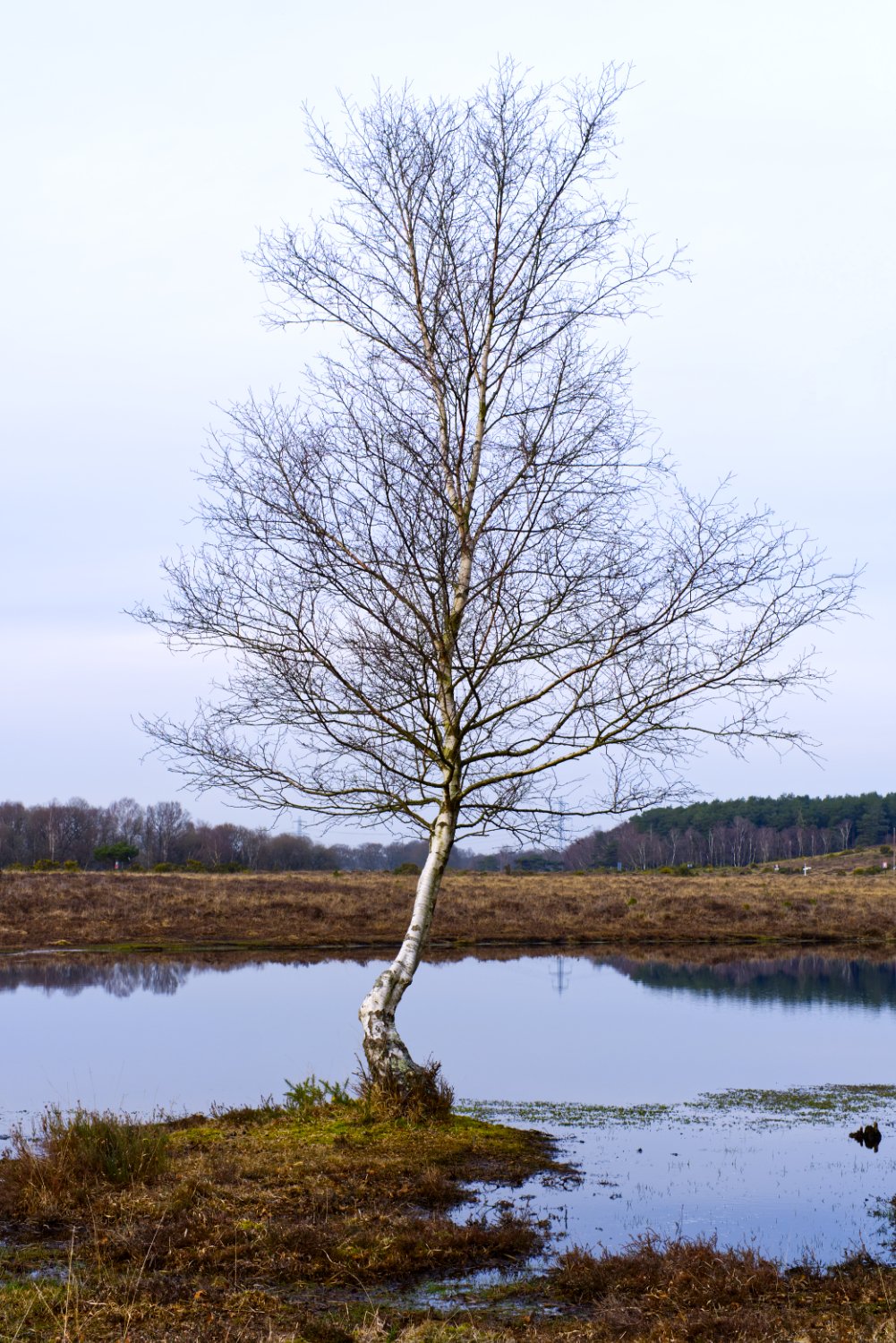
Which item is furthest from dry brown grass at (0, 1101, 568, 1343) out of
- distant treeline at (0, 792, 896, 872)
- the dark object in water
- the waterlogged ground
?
distant treeline at (0, 792, 896, 872)

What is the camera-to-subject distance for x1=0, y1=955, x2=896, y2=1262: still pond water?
9.34m

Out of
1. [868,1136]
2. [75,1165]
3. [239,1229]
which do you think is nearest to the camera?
[239,1229]

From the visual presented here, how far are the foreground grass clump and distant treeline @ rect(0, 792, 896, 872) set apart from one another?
8309 cm

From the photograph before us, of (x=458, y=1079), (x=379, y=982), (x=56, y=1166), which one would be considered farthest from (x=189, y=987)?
(x=56, y=1166)

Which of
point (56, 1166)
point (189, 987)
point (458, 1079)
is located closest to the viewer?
point (56, 1166)

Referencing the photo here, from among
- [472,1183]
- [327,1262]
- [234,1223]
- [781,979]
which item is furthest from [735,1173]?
[781,979]

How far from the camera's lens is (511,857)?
114125 millimetres

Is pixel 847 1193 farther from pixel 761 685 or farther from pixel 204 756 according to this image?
pixel 204 756

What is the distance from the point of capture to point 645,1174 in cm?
1022

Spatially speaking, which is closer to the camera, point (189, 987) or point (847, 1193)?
point (847, 1193)

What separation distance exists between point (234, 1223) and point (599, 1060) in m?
11.0

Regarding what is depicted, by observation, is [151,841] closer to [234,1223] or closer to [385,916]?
[385,916]

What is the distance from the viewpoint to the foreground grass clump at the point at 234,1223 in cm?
593

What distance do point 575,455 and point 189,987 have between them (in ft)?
63.4
